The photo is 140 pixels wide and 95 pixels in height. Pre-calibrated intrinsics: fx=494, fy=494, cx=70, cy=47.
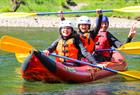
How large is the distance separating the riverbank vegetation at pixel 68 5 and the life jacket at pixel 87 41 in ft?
80.8

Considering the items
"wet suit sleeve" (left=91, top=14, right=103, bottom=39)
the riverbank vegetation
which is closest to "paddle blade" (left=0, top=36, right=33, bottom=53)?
"wet suit sleeve" (left=91, top=14, right=103, bottom=39)

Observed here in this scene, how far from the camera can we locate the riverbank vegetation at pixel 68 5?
3616cm

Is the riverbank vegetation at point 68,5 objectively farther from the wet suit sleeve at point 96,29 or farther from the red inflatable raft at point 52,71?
the red inflatable raft at point 52,71

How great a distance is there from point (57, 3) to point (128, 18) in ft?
18.8

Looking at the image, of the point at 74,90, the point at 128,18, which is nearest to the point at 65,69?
the point at 74,90

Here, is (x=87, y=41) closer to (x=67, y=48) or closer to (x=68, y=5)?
(x=67, y=48)

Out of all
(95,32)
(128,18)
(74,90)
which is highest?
(95,32)

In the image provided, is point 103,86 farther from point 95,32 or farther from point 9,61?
point 9,61

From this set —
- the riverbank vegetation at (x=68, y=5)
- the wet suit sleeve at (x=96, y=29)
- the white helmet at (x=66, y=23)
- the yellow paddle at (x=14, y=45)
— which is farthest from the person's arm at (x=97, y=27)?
the riverbank vegetation at (x=68, y=5)

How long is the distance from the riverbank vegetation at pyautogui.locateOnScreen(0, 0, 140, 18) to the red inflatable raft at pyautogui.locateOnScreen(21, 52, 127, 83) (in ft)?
83.1

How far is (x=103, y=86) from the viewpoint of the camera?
983 cm

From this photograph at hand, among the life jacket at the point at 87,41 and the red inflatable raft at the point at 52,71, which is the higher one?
the life jacket at the point at 87,41

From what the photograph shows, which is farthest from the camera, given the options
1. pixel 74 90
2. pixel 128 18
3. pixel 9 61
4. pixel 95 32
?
pixel 128 18

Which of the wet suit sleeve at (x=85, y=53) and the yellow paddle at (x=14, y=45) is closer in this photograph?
the yellow paddle at (x=14, y=45)
